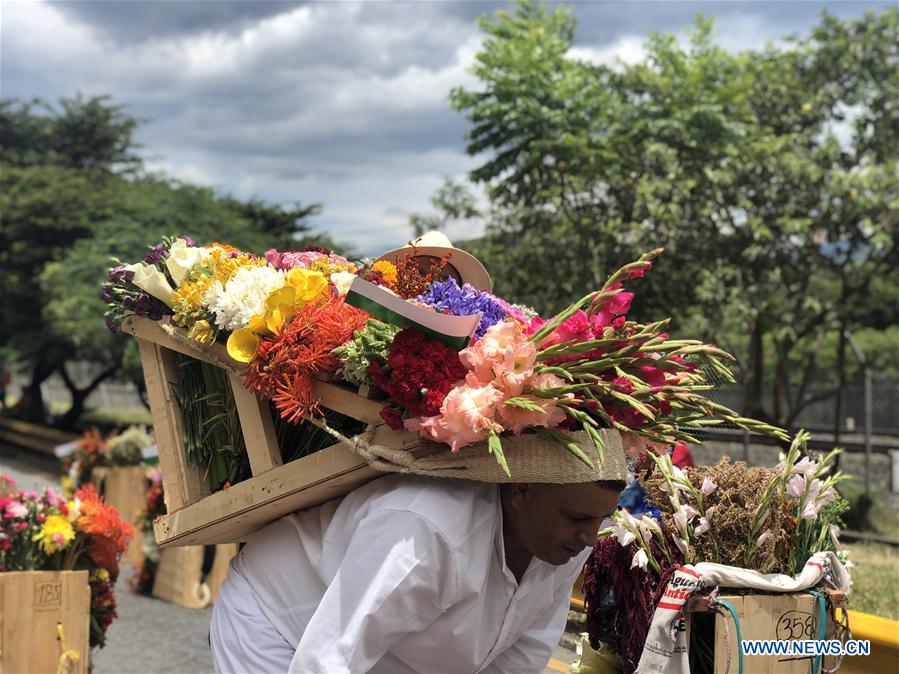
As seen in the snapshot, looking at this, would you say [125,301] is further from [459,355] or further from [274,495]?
[459,355]

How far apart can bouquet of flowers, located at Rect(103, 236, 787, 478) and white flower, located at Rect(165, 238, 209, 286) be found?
37 mm

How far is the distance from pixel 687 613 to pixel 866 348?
31.3 metres

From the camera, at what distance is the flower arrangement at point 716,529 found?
3.27 meters

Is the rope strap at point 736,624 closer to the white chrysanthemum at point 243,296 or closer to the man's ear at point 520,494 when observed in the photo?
the man's ear at point 520,494

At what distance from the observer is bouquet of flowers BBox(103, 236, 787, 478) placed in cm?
222

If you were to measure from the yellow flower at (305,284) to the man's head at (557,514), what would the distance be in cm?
77

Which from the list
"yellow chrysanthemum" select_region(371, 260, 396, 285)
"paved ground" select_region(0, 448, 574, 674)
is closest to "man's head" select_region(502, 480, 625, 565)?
"yellow chrysanthemum" select_region(371, 260, 396, 285)

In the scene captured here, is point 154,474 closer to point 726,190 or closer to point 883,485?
point 726,190

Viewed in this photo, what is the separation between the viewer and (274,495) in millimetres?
2584

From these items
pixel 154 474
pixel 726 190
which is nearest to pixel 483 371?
pixel 154 474

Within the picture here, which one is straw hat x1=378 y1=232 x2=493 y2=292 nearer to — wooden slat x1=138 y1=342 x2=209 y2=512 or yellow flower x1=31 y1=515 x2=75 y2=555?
wooden slat x1=138 y1=342 x2=209 y2=512

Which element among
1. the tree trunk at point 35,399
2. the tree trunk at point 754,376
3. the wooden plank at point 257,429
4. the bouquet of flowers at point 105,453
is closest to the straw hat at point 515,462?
the wooden plank at point 257,429

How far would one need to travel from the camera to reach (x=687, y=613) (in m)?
3.14

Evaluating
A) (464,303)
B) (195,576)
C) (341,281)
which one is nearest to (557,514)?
(464,303)
